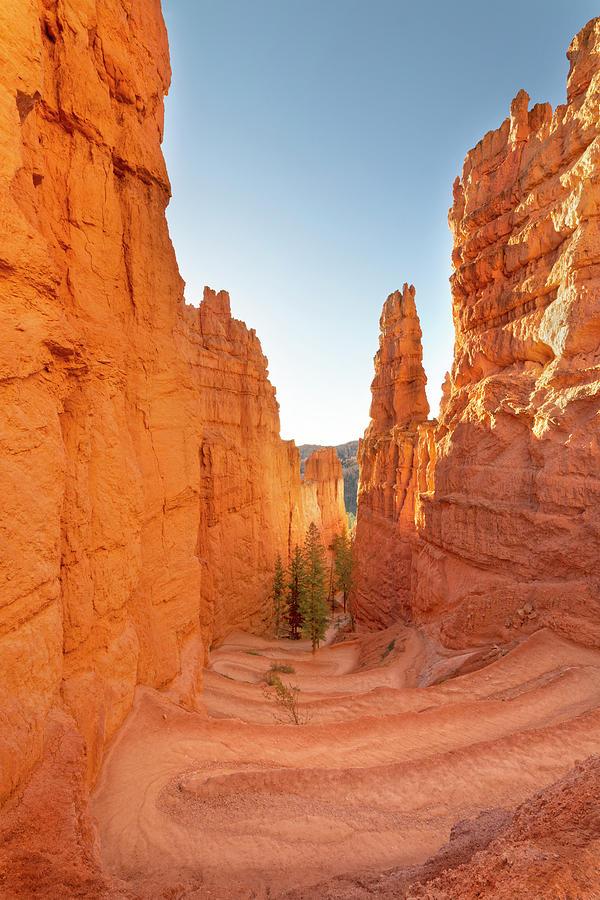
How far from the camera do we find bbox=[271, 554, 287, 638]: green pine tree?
38.9 metres

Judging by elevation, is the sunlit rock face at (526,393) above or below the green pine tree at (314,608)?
above

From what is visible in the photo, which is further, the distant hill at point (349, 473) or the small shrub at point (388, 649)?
the distant hill at point (349, 473)

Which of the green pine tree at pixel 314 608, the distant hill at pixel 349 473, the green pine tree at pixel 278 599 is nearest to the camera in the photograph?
the green pine tree at pixel 314 608

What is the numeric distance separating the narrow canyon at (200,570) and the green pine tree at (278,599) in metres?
12.5

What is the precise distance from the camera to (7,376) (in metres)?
6.36

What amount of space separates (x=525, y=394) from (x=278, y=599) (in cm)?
2675

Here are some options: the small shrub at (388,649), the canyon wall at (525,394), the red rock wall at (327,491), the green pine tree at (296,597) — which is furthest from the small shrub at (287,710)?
the red rock wall at (327,491)

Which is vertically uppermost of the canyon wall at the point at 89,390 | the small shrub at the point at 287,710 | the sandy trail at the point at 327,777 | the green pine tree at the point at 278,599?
the canyon wall at the point at 89,390

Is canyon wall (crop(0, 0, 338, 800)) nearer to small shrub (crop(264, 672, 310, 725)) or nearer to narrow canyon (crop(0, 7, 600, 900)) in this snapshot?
narrow canyon (crop(0, 7, 600, 900))

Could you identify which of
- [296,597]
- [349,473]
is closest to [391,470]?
[296,597]

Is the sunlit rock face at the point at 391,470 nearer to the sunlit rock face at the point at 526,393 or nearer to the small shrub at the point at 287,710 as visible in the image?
the sunlit rock face at the point at 526,393

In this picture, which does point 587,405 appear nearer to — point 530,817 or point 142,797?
point 530,817

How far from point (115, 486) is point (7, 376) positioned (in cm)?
399

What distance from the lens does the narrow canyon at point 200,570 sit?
605 cm
